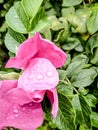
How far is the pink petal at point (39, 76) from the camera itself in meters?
0.68

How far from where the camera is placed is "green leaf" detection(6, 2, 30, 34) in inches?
36.8

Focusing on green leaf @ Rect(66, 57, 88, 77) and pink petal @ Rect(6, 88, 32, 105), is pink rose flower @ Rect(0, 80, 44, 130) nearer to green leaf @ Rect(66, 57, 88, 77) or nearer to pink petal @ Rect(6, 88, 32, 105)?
pink petal @ Rect(6, 88, 32, 105)

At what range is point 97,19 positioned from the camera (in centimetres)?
114

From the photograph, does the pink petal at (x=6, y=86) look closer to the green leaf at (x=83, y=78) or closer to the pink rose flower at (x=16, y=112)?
the pink rose flower at (x=16, y=112)

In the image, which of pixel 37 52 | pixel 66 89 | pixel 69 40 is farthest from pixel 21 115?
pixel 69 40

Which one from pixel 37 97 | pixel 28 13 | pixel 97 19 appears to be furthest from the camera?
pixel 97 19

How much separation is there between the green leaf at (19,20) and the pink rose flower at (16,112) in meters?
0.22

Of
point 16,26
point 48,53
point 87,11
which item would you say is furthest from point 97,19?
point 48,53

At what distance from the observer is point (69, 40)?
1.18m

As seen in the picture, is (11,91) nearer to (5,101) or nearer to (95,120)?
(5,101)

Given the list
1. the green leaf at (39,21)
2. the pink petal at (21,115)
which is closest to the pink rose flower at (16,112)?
the pink petal at (21,115)

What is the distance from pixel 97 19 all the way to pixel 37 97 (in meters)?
0.52

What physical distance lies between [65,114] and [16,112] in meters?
0.16

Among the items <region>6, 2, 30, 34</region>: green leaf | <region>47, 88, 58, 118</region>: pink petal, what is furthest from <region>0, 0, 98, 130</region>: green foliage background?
<region>47, 88, 58, 118</region>: pink petal
